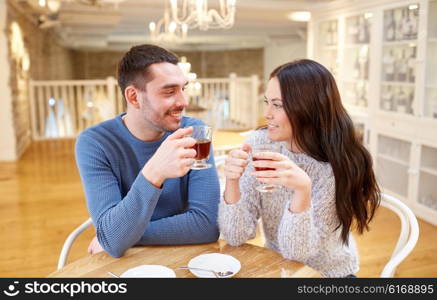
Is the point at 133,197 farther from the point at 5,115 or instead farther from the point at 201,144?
the point at 5,115

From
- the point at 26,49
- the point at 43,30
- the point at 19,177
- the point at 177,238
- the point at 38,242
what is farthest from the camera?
the point at 43,30

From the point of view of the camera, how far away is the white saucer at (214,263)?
1.09 meters

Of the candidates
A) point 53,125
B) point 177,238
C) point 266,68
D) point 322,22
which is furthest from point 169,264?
point 266,68

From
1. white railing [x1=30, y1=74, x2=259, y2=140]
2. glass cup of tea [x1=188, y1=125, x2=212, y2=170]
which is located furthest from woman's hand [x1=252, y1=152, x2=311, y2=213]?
white railing [x1=30, y1=74, x2=259, y2=140]

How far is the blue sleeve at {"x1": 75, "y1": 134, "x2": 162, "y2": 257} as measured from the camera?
45.7 inches

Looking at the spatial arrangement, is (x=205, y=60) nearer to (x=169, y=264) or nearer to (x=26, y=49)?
(x=26, y=49)

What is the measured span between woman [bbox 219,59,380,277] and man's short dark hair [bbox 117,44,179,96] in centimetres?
37

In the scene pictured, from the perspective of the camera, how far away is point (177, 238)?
4.23 feet

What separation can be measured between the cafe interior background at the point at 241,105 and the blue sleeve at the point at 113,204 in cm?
74

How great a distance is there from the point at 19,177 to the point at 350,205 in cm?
446

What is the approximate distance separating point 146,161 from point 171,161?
1.09 feet

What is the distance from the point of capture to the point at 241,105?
7809 millimetres

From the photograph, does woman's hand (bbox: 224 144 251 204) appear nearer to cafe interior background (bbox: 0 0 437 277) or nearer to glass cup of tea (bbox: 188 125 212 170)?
glass cup of tea (bbox: 188 125 212 170)

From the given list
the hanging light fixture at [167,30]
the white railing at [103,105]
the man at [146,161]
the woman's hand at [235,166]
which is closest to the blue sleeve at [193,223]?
the man at [146,161]
